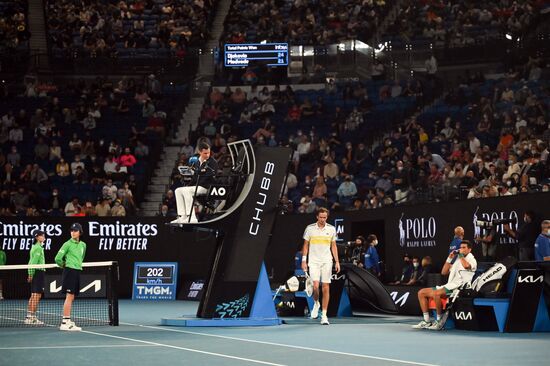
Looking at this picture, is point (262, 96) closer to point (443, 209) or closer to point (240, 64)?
point (240, 64)

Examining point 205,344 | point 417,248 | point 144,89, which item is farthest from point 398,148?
point 205,344

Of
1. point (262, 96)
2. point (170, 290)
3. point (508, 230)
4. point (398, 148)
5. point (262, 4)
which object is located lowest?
point (170, 290)

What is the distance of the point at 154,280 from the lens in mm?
32094

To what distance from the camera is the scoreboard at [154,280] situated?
1257 inches

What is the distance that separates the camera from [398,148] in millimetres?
31141

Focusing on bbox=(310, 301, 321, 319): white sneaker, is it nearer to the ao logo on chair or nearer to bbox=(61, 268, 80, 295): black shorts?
the ao logo on chair

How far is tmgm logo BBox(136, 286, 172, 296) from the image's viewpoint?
1254 inches

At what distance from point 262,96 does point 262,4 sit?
654 cm

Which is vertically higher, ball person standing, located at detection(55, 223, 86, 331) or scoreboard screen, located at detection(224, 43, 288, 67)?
scoreboard screen, located at detection(224, 43, 288, 67)

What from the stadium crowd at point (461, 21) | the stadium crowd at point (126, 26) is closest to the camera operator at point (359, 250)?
the stadium crowd at point (461, 21)

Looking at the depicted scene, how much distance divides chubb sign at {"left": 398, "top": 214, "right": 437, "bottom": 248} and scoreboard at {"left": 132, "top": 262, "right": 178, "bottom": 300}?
8.99 metres

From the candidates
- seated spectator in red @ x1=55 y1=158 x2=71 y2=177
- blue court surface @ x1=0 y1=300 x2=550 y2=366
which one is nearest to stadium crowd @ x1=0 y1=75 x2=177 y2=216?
seated spectator in red @ x1=55 y1=158 x2=71 y2=177

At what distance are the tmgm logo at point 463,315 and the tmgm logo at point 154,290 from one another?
15441 millimetres

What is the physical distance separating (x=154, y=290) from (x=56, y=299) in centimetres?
357
